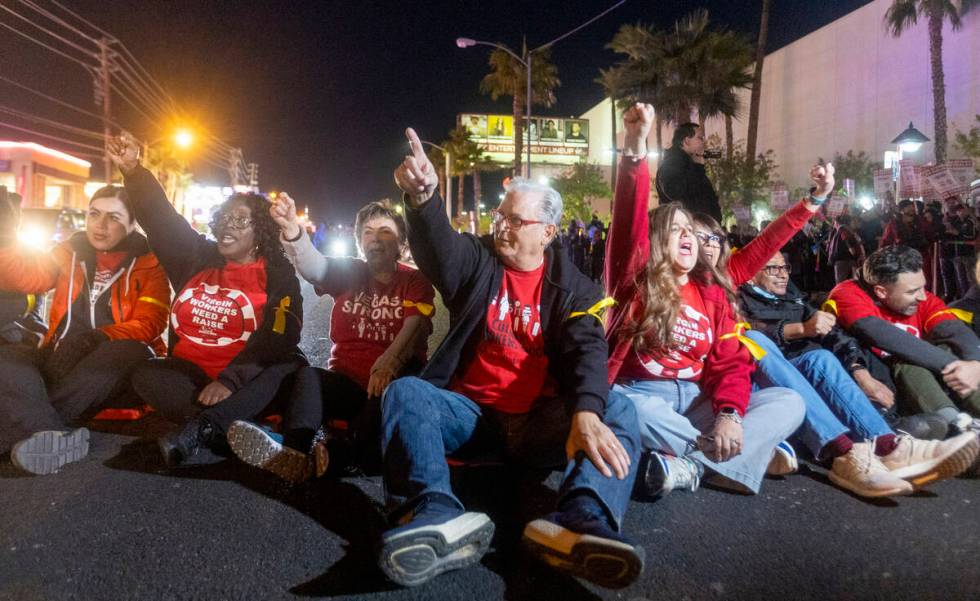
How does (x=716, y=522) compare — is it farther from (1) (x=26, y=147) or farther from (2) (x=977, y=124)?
(1) (x=26, y=147)

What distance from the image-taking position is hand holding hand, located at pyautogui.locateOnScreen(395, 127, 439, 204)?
2.54 meters

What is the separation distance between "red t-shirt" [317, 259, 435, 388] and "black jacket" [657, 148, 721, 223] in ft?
6.51

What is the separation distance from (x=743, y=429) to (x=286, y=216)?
2.51 metres

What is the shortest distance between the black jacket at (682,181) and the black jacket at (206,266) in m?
2.60

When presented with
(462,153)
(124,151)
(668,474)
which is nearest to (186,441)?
(124,151)

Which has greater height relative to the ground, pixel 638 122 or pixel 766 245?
pixel 638 122

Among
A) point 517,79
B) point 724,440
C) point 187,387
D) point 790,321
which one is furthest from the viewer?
point 517,79

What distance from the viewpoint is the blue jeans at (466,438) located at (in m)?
2.46

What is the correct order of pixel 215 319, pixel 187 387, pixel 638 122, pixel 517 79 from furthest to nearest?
pixel 517 79 → pixel 215 319 → pixel 187 387 → pixel 638 122

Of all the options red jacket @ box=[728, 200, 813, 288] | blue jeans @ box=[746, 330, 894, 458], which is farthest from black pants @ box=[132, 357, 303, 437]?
red jacket @ box=[728, 200, 813, 288]

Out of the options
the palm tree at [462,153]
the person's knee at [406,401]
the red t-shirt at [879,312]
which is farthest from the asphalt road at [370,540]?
the palm tree at [462,153]

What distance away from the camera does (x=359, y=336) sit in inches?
151

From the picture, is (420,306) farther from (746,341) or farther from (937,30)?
(937,30)

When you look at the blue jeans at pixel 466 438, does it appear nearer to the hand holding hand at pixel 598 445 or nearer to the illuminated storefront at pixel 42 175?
the hand holding hand at pixel 598 445
